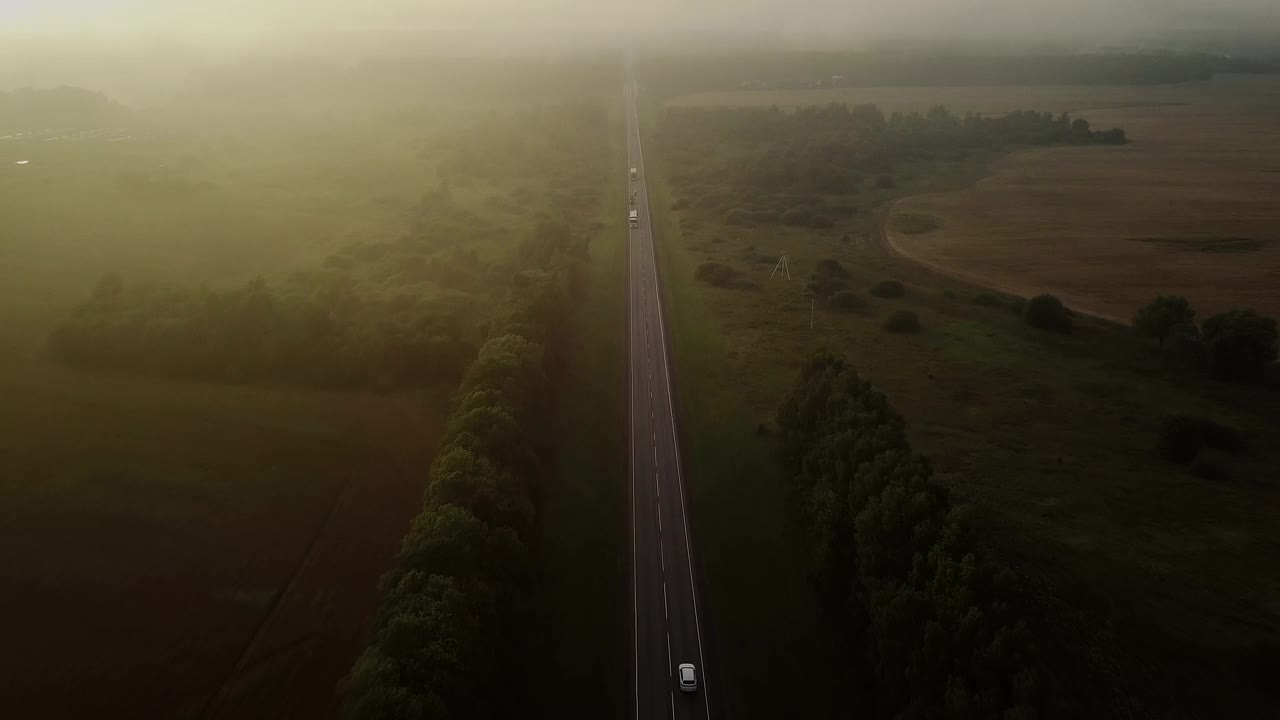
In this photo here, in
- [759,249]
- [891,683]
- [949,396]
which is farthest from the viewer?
A: [759,249]

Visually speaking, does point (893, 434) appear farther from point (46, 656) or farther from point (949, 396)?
point (46, 656)

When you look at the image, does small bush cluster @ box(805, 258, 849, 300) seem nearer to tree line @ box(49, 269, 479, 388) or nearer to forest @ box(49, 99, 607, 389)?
forest @ box(49, 99, 607, 389)

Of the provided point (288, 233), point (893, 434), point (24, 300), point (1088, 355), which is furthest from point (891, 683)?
point (288, 233)

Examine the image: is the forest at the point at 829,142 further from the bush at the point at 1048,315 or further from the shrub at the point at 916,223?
the bush at the point at 1048,315

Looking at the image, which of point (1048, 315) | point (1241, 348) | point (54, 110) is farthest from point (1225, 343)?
point (54, 110)

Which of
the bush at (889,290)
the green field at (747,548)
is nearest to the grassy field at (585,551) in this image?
the green field at (747,548)
